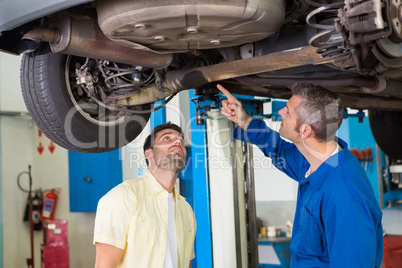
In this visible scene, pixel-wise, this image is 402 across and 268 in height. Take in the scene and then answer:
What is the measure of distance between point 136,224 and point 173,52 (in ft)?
2.62

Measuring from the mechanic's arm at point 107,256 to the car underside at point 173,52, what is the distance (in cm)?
51

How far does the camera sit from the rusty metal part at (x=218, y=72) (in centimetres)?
169

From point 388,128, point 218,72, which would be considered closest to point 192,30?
point 218,72

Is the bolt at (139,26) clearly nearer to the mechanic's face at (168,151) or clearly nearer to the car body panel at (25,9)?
the car body panel at (25,9)

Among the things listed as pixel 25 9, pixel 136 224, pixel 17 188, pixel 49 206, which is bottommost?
pixel 49 206

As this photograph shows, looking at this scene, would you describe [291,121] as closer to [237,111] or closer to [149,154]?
[237,111]

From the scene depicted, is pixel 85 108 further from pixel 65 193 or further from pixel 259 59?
pixel 65 193

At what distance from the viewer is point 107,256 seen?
2025 millimetres

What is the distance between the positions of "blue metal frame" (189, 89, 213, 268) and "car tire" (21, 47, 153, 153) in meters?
0.98

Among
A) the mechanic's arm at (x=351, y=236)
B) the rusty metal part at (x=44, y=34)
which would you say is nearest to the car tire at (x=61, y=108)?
the rusty metal part at (x=44, y=34)

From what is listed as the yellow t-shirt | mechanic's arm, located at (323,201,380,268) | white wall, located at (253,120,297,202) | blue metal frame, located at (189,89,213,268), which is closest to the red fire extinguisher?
white wall, located at (253,120,297,202)

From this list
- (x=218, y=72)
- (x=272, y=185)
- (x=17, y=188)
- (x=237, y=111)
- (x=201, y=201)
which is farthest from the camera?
(x=17, y=188)

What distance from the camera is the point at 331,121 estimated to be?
174 cm

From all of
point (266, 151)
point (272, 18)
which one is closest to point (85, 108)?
point (266, 151)
